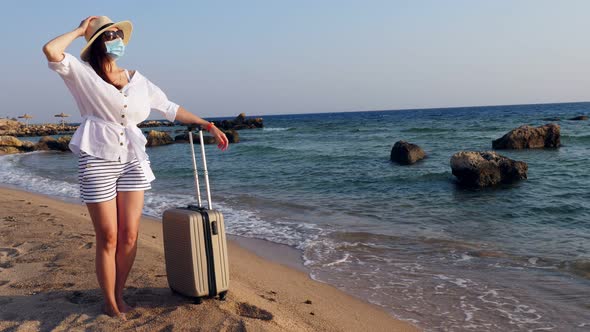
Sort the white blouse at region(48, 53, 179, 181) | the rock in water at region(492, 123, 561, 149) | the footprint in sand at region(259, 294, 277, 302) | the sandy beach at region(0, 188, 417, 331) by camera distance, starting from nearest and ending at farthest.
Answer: the white blouse at region(48, 53, 179, 181), the sandy beach at region(0, 188, 417, 331), the footprint in sand at region(259, 294, 277, 302), the rock in water at region(492, 123, 561, 149)

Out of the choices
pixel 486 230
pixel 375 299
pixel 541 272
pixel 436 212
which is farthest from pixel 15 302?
pixel 436 212

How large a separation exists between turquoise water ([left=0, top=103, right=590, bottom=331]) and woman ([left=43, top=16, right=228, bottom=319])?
2.50m

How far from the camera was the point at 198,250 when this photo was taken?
131 inches

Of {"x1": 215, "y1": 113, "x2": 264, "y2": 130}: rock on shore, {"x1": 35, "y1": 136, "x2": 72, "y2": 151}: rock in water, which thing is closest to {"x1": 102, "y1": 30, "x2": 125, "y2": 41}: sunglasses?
{"x1": 35, "y1": 136, "x2": 72, "y2": 151}: rock in water

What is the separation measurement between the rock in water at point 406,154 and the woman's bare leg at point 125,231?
13.5 m

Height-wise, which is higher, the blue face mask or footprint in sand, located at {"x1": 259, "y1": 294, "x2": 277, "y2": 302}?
the blue face mask

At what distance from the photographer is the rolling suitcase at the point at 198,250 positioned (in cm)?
331

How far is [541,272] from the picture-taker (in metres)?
5.38

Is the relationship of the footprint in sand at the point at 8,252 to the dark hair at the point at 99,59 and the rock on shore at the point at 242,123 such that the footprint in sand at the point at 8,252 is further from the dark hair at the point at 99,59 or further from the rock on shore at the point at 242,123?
the rock on shore at the point at 242,123

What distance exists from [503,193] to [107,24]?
9432 millimetres

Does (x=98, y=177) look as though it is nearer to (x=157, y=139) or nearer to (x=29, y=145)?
(x=157, y=139)

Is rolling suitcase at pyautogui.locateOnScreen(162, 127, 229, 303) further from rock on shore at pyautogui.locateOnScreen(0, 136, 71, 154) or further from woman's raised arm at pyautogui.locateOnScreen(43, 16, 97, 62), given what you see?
rock on shore at pyautogui.locateOnScreen(0, 136, 71, 154)

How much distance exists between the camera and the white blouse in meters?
2.84

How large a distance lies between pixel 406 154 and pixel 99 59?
552 inches
